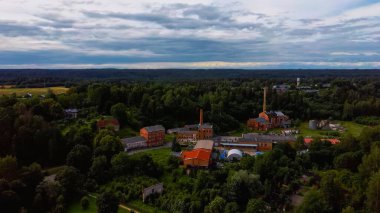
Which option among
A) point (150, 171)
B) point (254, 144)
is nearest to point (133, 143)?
point (150, 171)

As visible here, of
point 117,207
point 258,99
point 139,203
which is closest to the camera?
point 117,207

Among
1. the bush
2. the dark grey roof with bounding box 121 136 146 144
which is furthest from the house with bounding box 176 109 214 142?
the bush

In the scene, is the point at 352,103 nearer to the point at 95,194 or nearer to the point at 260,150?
the point at 260,150

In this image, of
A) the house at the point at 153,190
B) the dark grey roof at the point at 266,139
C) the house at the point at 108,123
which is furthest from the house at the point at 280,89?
the house at the point at 153,190

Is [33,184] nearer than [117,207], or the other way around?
[117,207]

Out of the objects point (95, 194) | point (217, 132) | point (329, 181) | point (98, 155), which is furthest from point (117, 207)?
point (217, 132)

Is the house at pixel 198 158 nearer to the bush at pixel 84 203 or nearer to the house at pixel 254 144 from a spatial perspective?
the house at pixel 254 144

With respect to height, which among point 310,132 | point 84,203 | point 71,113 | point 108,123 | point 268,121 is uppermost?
point 71,113

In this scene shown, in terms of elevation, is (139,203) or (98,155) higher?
(98,155)

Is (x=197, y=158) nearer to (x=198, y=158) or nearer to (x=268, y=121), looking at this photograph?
(x=198, y=158)
